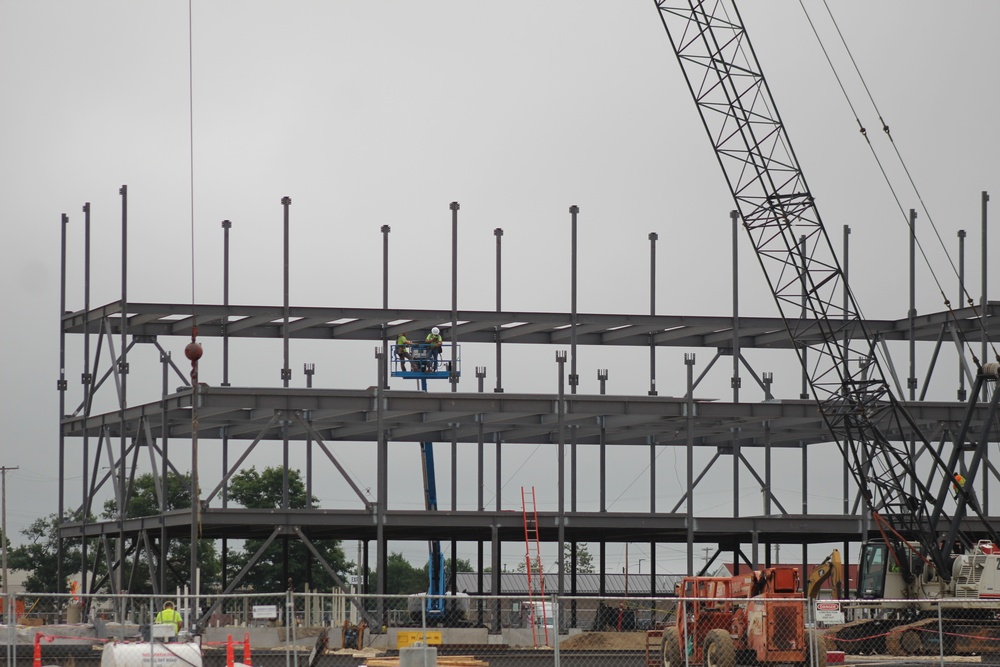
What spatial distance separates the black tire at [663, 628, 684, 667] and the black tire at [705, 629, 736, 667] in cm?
157

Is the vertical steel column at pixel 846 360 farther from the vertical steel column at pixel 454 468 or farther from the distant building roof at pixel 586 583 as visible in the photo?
the distant building roof at pixel 586 583

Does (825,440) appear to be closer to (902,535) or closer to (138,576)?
(902,535)

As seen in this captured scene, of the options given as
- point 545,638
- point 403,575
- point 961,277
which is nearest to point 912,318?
point 961,277

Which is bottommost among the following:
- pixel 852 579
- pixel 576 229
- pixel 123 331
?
pixel 852 579

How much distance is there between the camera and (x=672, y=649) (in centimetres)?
2670

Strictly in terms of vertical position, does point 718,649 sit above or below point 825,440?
below

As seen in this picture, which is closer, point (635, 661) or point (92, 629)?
point (635, 661)

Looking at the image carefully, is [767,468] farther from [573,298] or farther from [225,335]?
[225,335]

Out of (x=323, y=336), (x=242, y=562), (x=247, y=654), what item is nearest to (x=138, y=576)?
(x=242, y=562)

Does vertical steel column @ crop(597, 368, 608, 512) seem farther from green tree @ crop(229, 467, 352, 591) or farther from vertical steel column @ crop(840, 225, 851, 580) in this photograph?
green tree @ crop(229, 467, 352, 591)

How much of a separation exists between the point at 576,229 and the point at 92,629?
19982 millimetres

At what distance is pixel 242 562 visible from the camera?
313 ft

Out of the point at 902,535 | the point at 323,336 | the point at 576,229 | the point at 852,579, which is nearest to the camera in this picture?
the point at 902,535

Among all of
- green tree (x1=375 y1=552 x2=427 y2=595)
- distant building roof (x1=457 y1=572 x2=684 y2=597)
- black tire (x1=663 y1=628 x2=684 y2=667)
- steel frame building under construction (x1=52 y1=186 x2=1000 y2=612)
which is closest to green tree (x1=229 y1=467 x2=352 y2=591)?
distant building roof (x1=457 y1=572 x2=684 y2=597)
